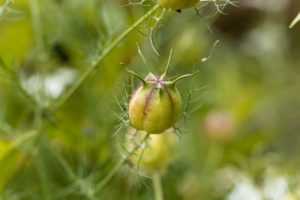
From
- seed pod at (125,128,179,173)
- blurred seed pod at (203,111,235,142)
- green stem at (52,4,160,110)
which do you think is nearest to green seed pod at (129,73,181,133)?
green stem at (52,4,160,110)

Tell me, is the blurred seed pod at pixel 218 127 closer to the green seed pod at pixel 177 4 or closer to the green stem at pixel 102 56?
the green stem at pixel 102 56

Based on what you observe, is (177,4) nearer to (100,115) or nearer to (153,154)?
(153,154)

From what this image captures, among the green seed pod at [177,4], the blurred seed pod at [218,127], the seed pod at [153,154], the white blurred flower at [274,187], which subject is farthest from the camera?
the blurred seed pod at [218,127]

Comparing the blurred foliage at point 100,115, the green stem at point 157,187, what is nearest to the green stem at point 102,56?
the blurred foliage at point 100,115

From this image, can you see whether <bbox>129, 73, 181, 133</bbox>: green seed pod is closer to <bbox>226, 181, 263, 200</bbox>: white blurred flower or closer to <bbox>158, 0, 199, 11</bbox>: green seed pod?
<bbox>158, 0, 199, 11</bbox>: green seed pod

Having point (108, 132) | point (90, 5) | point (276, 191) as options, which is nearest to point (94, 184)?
point (108, 132)

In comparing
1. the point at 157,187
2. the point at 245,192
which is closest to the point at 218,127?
the point at 245,192

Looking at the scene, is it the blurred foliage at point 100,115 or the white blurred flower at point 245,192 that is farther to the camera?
the white blurred flower at point 245,192
